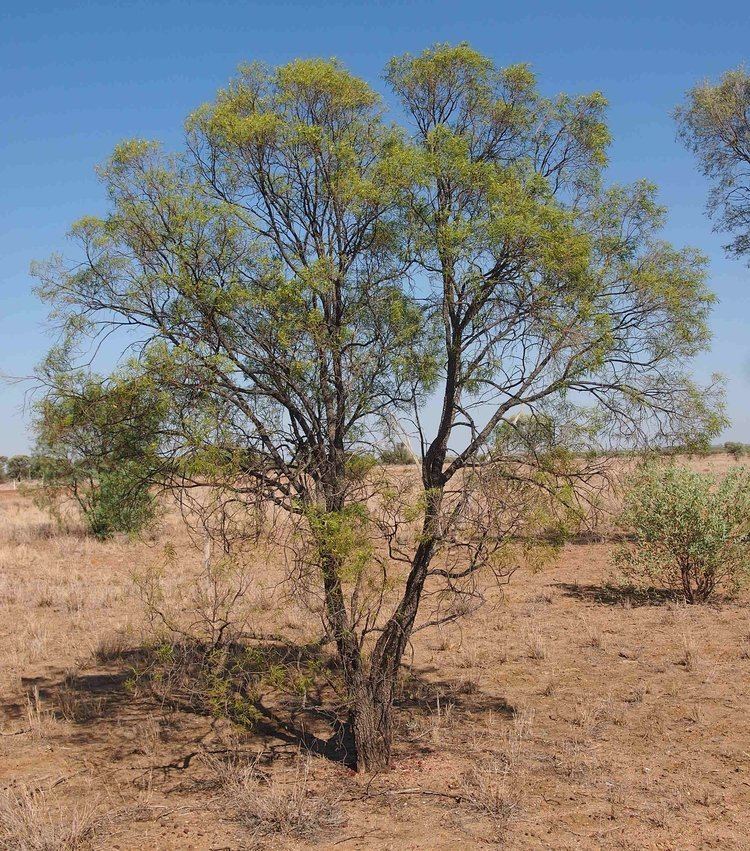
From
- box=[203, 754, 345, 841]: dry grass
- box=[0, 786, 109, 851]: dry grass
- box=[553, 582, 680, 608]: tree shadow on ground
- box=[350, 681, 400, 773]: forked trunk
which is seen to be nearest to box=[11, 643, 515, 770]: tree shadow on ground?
box=[350, 681, 400, 773]: forked trunk

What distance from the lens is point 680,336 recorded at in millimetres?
7559

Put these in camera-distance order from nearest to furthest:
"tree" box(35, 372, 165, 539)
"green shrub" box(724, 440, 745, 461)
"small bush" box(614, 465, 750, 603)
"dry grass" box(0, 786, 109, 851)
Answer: "dry grass" box(0, 786, 109, 851) → "tree" box(35, 372, 165, 539) → "small bush" box(614, 465, 750, 603) → "green shrub" box(724, 440, 745, 461)

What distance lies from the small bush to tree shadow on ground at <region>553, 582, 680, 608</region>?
42 cm

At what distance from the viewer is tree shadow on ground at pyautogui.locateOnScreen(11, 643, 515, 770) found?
820 cm

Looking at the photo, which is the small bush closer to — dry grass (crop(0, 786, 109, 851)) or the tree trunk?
the tree trunk

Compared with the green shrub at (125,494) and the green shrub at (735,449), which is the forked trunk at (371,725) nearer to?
the green shrub at (125,494)

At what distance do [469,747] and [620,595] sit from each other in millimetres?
7419

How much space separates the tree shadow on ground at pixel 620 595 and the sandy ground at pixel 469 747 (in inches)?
16.0

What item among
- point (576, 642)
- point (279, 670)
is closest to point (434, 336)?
point (279, 670)

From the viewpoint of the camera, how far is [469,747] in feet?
25.4

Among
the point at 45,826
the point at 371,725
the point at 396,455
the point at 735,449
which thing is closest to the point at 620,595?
the point at 371,725

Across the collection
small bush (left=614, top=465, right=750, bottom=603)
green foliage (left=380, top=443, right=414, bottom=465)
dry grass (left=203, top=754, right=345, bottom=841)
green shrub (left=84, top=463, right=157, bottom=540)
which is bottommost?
dry grass (left=203, top=754, right=345, bottom=841)

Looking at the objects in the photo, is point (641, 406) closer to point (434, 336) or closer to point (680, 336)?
point (680, 336)

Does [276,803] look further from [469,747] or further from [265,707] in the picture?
[265,707]
